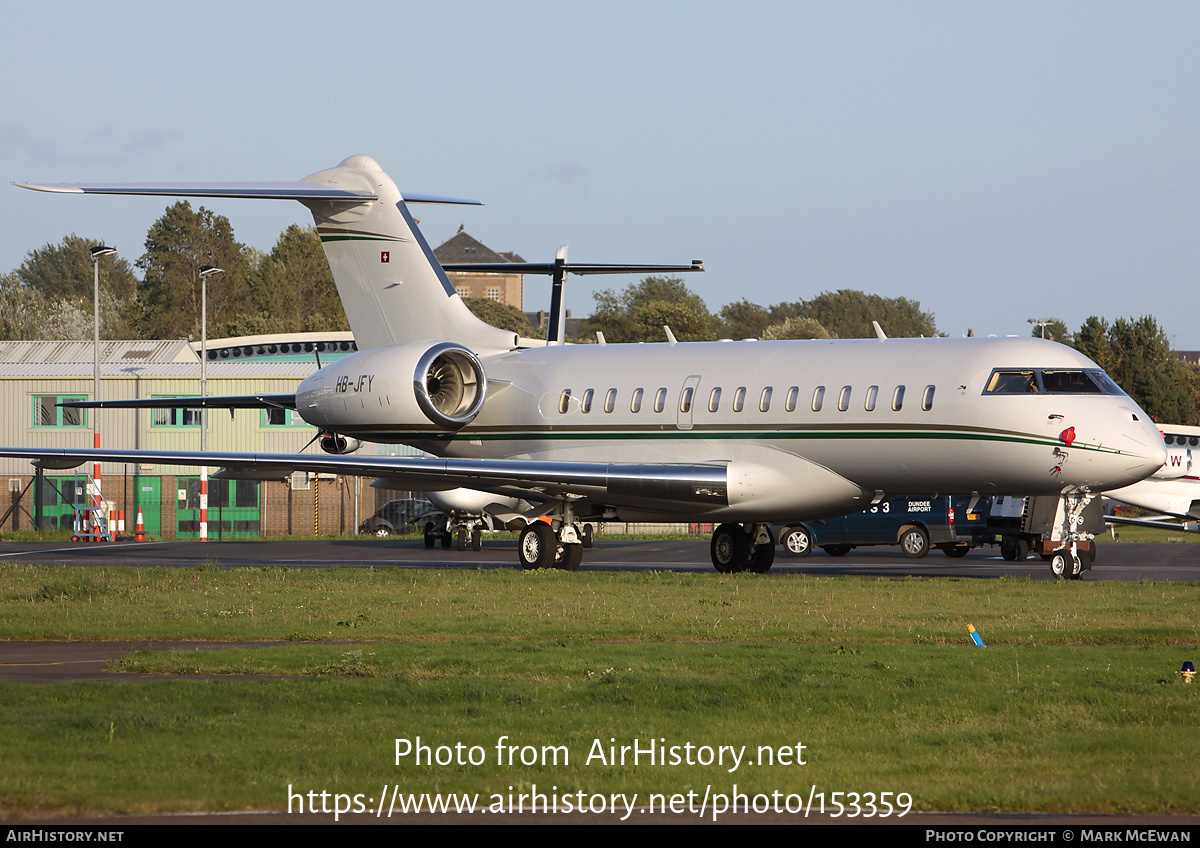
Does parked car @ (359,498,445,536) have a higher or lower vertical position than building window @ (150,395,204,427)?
lower

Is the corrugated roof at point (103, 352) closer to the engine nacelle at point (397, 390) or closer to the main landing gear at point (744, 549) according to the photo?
the engine nacelle at point (397, 390)

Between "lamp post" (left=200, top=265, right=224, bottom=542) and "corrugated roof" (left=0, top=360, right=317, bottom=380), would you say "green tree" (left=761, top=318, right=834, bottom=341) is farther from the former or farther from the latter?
"lamp post" (left=200, top=265, right=224, bottom=542)

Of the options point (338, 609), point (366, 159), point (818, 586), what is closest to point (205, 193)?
point (366, 159)

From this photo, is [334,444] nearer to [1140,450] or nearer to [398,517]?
[1140,450]

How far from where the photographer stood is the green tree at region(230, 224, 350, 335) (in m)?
130

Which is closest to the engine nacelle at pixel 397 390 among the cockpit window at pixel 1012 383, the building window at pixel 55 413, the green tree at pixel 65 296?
the cockpit window at pixel 1012 383

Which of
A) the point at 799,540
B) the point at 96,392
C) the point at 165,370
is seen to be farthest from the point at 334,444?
the point at 165,370

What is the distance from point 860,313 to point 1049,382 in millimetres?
134678

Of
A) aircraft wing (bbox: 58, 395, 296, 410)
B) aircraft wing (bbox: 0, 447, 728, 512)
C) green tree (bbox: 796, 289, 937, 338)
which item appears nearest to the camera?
aircraft wing (bbox: 0, 447, 728, 512)

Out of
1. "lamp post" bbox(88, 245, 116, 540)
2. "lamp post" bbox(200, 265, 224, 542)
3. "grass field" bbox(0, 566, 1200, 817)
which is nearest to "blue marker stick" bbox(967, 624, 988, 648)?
"grass field" bbox(0, 566, 1200, 817)

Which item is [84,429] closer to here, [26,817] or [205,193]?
[205,193]

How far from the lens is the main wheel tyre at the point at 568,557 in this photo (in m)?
24.0

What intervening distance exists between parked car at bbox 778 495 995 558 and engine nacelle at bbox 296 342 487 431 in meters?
10.9
